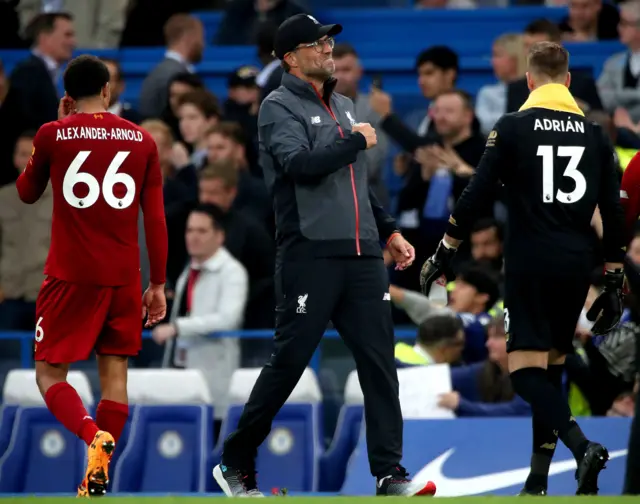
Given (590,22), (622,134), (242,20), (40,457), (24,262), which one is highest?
(242,20)

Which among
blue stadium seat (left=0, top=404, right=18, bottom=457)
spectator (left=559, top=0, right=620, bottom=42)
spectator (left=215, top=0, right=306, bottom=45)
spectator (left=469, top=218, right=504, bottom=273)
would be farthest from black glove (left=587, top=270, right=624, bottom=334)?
spectator (left=215, top=0, right=306, bottom=45)

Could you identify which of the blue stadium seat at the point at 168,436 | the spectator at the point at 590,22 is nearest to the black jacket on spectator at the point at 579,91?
the spectator at the point at 590,22

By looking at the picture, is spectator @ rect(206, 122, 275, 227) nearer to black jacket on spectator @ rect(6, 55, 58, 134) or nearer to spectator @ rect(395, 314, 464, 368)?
black jacket on spectator @ rect(6, 55, 58, 134)

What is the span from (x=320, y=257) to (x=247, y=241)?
3.96 meters

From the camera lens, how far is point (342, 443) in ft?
34.2

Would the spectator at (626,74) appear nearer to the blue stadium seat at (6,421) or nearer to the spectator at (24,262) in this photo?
the spectator at (24,262)

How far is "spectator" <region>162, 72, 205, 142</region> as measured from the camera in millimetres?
13672

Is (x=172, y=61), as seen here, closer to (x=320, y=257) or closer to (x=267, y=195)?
(x=267, y=195)

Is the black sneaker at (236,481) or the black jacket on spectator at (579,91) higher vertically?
the black jacket on spectator at (579,91)

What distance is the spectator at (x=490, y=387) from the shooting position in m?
10.1

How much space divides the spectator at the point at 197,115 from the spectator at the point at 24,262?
65.7 inches

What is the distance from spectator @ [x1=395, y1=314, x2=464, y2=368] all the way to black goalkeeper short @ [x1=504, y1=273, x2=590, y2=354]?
216 cm

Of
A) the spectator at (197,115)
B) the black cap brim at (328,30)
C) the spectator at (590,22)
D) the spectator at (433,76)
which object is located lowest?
the black cap brim at (328,30)

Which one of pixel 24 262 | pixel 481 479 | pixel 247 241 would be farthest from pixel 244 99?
pixel 481 479
